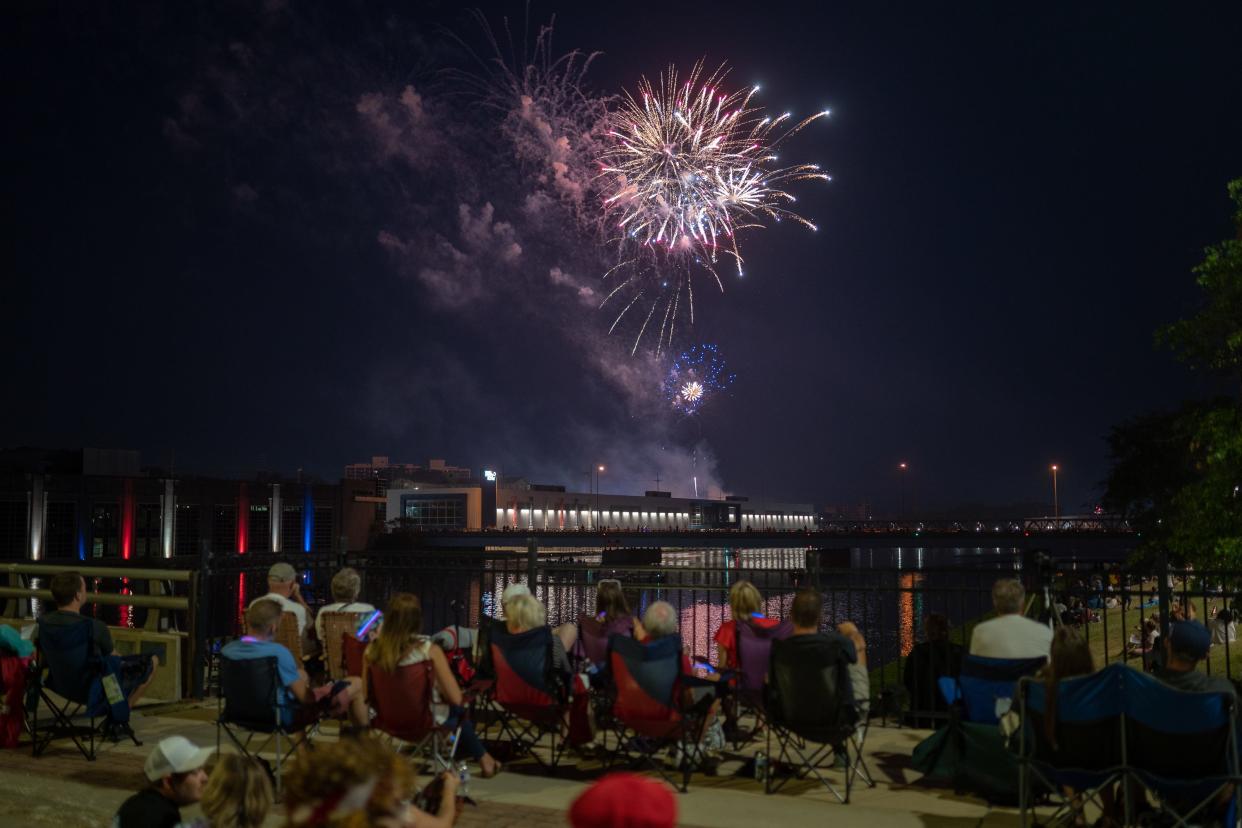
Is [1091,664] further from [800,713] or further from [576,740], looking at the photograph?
[576,740]

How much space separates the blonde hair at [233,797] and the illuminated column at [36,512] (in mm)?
77740

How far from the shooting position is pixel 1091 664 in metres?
5.38

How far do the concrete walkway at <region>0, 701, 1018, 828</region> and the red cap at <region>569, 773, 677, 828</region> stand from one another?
381 cm

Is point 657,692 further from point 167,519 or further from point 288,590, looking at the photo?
point 167,519

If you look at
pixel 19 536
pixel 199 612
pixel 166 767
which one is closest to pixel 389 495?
pixel 19 536

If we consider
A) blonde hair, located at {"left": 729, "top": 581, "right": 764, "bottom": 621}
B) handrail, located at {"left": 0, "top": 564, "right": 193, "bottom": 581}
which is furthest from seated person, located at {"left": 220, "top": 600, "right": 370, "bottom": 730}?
handrail, located at {"left": 0, "top": 564, "right": 193, "bottom": 581}

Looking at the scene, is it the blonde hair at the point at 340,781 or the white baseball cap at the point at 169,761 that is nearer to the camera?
the blonde hair at the point at 340,781

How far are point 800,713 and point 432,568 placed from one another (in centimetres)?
487

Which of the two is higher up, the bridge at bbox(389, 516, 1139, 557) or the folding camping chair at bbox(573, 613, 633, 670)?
the folding camping chair at bbox(573, 613, 633, 670)

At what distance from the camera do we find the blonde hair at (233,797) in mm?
3572

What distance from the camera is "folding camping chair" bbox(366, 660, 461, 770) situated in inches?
243

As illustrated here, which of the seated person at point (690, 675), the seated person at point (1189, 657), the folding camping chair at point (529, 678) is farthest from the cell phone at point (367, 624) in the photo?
the seated person at point (1189, 657)

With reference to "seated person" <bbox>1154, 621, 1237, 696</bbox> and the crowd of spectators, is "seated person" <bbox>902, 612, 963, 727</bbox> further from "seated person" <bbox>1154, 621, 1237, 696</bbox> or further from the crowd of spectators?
"seated person" <bbox>1154, 621, 1237, 696</bbox>

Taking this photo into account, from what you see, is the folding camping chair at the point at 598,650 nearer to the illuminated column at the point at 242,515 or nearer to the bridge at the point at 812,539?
the bridge at the point at 812,539
